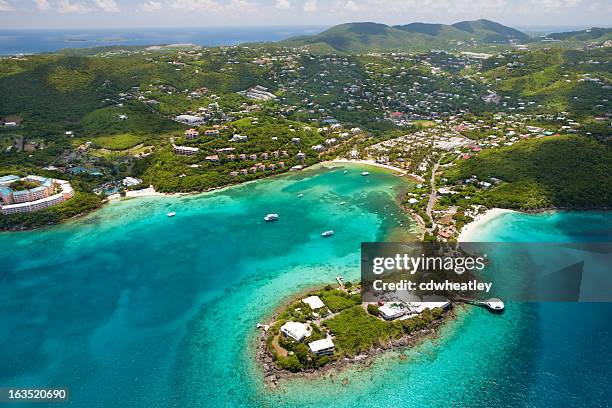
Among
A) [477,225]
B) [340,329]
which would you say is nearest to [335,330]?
[340,329]

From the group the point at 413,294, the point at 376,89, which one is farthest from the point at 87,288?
the point at 376,89

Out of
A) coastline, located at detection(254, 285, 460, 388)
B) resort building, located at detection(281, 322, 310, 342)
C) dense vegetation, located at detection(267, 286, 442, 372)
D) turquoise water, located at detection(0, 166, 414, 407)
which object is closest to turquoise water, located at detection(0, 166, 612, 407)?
turquoise water, located at detection(0, 166, 414, 407)

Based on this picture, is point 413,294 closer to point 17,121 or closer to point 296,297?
point 296,297

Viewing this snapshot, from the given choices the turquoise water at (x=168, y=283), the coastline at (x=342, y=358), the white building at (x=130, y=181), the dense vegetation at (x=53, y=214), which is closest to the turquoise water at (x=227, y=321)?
the turquoise water at (x=168, y=283)

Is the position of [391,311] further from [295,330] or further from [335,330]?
[295,330]

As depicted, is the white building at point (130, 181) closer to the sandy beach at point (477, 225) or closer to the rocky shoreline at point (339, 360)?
the rocky shoreline at point (339, 360)
